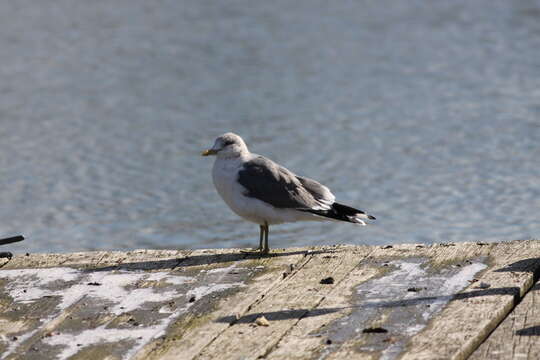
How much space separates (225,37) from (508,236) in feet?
24.1

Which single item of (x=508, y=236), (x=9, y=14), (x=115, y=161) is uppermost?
(x=9, y=14)

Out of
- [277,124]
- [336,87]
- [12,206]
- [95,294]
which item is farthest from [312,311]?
[336,87]

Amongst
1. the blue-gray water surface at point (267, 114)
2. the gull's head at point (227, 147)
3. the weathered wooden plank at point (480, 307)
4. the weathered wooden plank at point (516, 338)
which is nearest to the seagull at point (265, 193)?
the gull's head at point (227, 147)

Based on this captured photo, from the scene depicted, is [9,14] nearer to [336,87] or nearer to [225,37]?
[225,37]

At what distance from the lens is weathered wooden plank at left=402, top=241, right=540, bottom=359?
3744mm

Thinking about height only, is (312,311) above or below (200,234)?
above

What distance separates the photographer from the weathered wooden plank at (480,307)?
3.74 meters

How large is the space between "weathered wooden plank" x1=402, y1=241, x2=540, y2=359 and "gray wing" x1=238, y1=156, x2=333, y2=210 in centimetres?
102

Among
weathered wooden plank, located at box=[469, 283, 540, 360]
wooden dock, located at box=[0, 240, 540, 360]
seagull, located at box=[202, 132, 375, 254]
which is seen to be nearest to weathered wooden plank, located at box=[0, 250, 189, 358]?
wooden dock, located at box=[0, 240, 540, 360]

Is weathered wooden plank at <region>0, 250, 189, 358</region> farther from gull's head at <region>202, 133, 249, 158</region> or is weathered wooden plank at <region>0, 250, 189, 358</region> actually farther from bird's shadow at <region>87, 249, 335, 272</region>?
gull's head at <region>202, 133, 249, 158</region>

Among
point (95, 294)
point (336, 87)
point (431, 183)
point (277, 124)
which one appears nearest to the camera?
point (95, 294)

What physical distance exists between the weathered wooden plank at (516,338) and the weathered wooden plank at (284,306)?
2.28 ft

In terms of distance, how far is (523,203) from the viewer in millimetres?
8680

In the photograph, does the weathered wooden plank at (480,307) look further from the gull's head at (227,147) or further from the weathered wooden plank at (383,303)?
the gull's head at (227,147)
